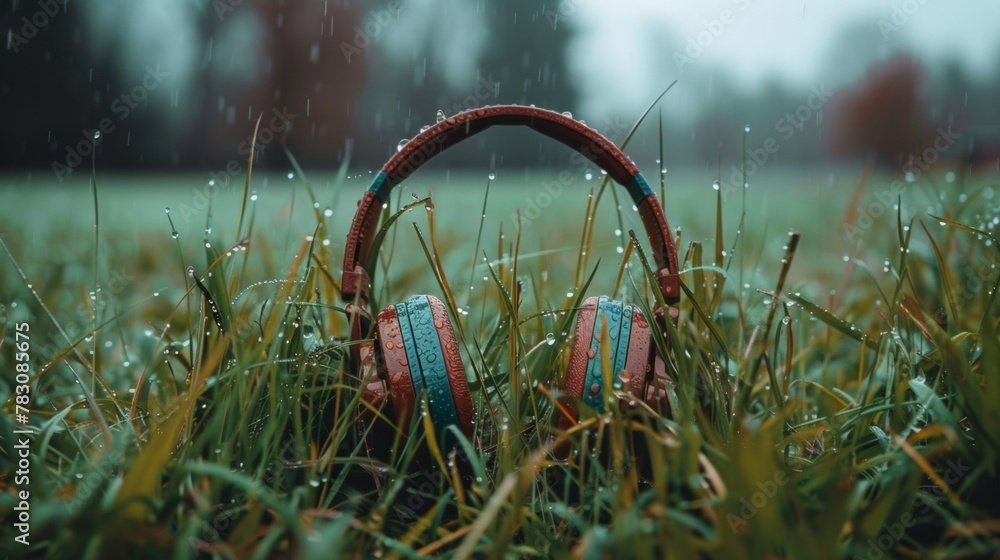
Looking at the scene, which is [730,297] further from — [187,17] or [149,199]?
[187,17]

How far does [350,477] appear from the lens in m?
1.18

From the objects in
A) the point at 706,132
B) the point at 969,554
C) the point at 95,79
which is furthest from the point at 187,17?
the point at 969,554

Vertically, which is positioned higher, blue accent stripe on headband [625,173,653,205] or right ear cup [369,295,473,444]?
blue accent stripe on headband [625,173,653,205]

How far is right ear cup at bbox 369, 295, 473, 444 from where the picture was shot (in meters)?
1.11

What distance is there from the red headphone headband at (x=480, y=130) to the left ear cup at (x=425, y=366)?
11 centimetres

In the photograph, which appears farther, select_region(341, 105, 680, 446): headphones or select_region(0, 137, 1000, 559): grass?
select_region(341, 105, 680, 446): headphones

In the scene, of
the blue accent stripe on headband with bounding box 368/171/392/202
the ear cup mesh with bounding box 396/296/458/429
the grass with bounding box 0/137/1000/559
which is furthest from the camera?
the blue accent stripe on headband with bounding box 368/171/392/202

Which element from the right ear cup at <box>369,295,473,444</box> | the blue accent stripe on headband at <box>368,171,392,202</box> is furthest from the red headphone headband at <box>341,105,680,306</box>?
the right ear cup at <box>369,295,473,444</box>

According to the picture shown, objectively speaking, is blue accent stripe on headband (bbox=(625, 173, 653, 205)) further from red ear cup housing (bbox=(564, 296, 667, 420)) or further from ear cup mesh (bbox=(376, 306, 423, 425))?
ear cup mesh (bbox=(376, 306, 423, 425))

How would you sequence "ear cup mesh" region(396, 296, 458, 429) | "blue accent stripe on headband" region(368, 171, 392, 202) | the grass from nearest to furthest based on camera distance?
the grass, "ear cup mesh" region(396, 296, 458, 429), "blue accent stripe on headband" region(368, 171, 392, 202)

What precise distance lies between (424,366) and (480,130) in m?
0.45

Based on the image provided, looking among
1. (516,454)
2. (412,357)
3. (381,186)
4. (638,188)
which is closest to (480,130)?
(381,186)

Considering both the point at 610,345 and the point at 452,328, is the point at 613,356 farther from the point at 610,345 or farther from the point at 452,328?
the point at 452,328

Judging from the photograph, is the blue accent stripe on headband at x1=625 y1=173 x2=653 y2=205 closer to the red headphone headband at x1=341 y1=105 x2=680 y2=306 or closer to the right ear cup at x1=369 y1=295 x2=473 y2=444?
the red headphone headband at x1=341 y1=105 x2=680 y2=306
